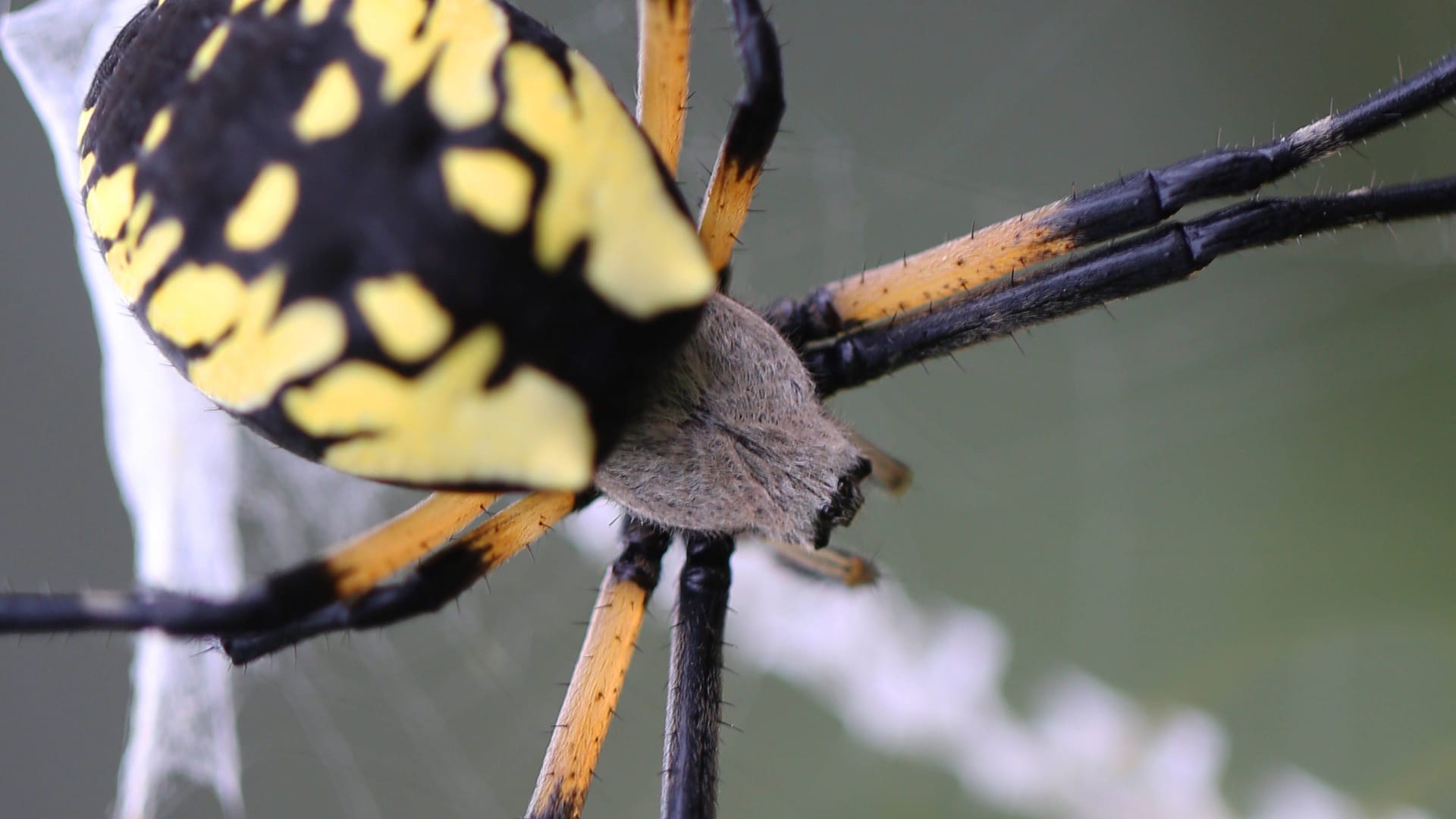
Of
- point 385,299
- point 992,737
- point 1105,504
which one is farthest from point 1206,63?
point 385,299

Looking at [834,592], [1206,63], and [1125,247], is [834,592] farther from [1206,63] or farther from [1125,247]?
[1206,63]

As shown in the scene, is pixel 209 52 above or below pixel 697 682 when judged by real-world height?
above

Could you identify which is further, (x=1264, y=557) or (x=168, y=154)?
(x=1264, y=557)

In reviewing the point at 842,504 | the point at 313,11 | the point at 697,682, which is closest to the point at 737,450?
the point at 842,504

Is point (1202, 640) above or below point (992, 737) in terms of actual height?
above

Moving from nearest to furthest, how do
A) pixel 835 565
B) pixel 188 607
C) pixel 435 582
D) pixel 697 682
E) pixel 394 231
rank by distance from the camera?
pixel 394 231 < pixel 188 607 < pixel 435 582 < pixel 697 682 < pixel 835 565

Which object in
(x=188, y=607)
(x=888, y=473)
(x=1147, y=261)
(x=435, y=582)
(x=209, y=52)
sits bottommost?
(x=188, y=607)

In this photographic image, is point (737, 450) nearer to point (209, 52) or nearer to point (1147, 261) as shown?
point (1147, 261)
